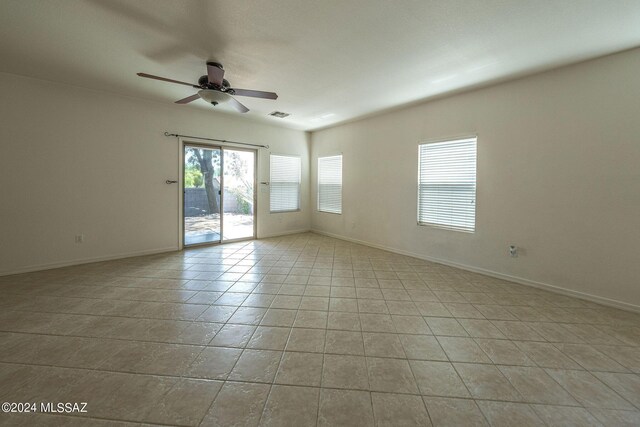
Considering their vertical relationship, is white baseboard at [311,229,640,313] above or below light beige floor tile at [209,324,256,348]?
above

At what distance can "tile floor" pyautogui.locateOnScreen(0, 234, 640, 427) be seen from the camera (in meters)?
1.44

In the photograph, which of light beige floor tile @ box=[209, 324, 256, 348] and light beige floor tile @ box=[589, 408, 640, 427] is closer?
light beige floor tile @ box=[589, 408, 640, 427]

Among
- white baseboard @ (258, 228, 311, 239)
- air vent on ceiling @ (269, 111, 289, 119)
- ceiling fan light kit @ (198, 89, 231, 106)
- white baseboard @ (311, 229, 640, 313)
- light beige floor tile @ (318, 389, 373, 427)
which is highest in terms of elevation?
air vent on ceiling @ (269, 111, 289, 119)

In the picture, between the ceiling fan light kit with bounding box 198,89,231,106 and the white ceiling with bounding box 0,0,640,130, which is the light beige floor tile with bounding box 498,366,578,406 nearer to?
the white ceiling with bounding box 0,0,640,130

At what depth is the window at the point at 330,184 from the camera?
6.25 metres

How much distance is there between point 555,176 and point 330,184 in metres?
4.33

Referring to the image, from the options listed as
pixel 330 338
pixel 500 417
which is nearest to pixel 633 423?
pixel 500 417

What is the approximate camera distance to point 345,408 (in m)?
1.44

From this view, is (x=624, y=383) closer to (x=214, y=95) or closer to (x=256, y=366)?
(x=256, y=366)

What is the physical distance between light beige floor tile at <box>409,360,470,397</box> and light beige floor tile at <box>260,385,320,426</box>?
710 mm

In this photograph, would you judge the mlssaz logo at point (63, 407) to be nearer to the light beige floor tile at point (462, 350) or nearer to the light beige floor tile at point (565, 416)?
the light beige floor tile at point (462, 350)

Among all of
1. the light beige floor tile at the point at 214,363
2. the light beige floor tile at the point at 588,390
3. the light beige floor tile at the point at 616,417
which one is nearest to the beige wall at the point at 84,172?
the light beige floor tile at the point at 214,363

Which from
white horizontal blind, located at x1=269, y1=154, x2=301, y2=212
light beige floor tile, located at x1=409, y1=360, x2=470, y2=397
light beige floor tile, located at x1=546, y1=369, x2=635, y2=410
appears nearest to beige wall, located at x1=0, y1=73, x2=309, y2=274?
white horizontal blind, located at x1=269, y1=154, x2=301, y2=212

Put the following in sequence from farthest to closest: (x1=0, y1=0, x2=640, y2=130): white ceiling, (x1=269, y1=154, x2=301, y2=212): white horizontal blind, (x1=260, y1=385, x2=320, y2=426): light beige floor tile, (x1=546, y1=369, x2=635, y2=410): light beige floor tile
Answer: (x1=269, y1=154, x2=301, y2=212): white horizontal blind, (x1=0, y1=0, x2=640, y2=130): white ceiling, (x1=546, y1=369, x2=635, y2=410): light beige floor tile, (x1=260, y1=385, x2=320, y2=426): light beige floor tile
